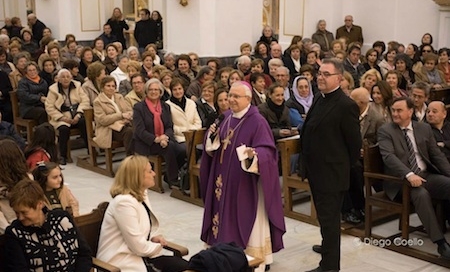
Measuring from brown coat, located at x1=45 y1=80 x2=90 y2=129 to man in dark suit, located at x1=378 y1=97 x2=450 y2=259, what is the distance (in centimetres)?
445

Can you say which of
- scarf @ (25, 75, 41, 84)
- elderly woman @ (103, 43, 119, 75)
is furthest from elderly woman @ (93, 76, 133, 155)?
elderly woman @ (103, 43, 119, 75)

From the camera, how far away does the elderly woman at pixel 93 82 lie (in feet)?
30.1

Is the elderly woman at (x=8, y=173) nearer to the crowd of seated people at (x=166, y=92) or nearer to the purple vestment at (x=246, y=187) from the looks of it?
the crowd of seated people at (x=166, y=92)

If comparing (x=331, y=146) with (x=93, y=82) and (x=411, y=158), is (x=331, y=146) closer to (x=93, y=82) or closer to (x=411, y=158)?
(x=411, y=158)

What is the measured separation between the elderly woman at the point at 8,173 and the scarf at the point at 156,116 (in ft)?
10.4

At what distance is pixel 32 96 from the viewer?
9.38 m

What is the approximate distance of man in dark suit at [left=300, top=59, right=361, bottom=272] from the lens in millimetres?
5012

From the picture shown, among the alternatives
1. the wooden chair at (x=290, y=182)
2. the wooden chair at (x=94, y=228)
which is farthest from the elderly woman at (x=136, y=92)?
the wooden chair at (x=94, y=228)

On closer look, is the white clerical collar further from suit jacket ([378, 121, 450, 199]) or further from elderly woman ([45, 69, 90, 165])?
elderly woman ([45, 69, 90, 165])

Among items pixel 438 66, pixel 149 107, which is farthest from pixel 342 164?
pixel 438 66

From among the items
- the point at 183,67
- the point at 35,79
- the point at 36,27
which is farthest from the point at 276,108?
the point at 36,27

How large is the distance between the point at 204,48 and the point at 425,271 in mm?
8186

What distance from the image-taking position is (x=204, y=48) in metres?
13.0

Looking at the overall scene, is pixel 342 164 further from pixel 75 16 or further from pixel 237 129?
pixel 75 16
